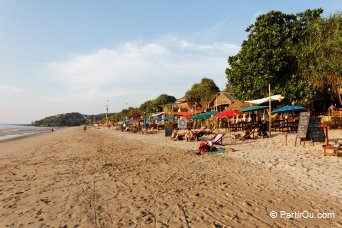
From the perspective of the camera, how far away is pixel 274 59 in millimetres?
21594

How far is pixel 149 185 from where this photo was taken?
20.3 ft

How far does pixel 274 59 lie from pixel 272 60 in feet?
0.59

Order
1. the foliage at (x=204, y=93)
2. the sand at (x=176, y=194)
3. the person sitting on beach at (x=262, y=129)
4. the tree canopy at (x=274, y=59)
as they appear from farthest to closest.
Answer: the foliage at (x=204, y=93) < the tree canopy at (x=274, y=59) < the person sitting on beach at (x=262, y=129) < the sand at (x=176, y=194)

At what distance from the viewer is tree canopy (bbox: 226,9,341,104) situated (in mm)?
21188

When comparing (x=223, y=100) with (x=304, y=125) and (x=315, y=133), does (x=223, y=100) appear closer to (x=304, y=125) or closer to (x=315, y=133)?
(x=304, y=125)

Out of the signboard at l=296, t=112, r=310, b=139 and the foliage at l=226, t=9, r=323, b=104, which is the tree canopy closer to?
the foliage at l=226, t=9, r=323, b=104

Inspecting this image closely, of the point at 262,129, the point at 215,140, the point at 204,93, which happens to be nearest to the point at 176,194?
the point at 215,140

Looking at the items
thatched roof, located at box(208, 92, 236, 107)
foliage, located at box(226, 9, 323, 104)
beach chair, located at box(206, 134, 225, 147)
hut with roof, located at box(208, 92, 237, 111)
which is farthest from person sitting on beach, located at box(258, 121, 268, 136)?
thatched roof, located at box(208, 92, 236, 107)

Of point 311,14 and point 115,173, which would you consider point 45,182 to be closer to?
point 115,173

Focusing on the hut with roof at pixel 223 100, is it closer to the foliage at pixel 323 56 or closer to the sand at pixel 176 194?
the foliage at pixel 323 56

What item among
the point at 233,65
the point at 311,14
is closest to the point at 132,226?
the point at 233,65

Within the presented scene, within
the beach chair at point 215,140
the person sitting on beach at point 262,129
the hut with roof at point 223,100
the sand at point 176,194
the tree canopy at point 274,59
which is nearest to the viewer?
the sand at point 176,194

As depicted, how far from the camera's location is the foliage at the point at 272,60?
70.1ft

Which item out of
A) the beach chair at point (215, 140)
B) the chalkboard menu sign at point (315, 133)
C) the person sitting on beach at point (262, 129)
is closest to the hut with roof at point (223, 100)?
the person sitting on beach at point (262, 129)
